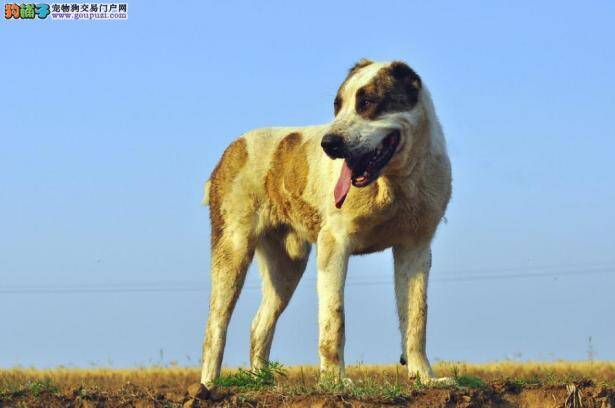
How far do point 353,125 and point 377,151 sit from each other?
355 millimetres

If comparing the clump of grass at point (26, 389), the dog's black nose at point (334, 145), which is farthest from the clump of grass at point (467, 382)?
the clump of grass at point (26, 389)

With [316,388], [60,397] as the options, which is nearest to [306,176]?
[316,388]

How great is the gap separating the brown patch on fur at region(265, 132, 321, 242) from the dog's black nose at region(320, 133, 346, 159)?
1495 mm

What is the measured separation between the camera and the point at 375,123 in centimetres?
978

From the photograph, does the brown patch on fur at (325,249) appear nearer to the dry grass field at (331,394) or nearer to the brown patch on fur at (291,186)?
the brown patch on fur at (291,186)

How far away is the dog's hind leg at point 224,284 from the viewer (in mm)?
11906

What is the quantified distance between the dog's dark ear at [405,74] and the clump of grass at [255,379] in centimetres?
310

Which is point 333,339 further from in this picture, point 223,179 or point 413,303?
point 223,179

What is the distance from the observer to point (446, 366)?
13.8 meters

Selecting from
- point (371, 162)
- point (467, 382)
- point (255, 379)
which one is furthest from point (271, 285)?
point (371, 162)

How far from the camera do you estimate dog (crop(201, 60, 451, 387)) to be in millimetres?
9953

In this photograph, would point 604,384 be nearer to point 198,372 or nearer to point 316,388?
point 316,388

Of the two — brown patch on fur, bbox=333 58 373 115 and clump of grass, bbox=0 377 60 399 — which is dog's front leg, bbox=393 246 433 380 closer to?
brown patch on fur, bbox=333 58 373 115

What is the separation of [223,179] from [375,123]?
294 cm
